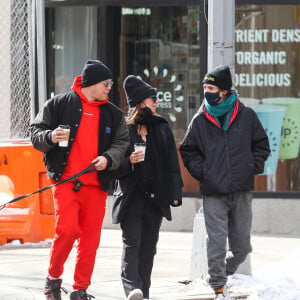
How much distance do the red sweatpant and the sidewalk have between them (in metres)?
0.63

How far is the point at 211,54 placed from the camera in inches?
327

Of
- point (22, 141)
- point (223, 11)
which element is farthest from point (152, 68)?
point (223, 11)

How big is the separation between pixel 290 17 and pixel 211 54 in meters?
3.98

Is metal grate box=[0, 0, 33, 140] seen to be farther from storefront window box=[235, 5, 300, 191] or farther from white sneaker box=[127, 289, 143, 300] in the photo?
white sneaker box=[127, 289, 143, 300]

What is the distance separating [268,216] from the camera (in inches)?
473

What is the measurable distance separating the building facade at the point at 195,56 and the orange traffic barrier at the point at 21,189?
215 cm

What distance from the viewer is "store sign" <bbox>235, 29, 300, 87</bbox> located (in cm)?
1202

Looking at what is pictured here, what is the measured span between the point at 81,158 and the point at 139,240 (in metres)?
0.75

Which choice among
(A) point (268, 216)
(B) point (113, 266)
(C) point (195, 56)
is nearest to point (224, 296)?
(B) point (113, 266)

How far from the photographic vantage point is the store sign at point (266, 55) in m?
12.0

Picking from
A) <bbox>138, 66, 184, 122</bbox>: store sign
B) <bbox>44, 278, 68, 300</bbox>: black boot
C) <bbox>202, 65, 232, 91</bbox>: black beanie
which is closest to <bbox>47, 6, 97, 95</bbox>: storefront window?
<bbox>138, 66, 184, 122</bbox>: store sign

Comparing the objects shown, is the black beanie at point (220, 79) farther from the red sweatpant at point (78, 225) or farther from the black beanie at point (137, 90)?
the red sweatpant at point (78, 225)

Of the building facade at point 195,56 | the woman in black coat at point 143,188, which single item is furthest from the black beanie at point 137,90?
the building facade at point 195,56

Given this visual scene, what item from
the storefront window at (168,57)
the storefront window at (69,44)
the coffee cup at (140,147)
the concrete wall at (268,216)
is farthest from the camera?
the storefront window at (69,44)
